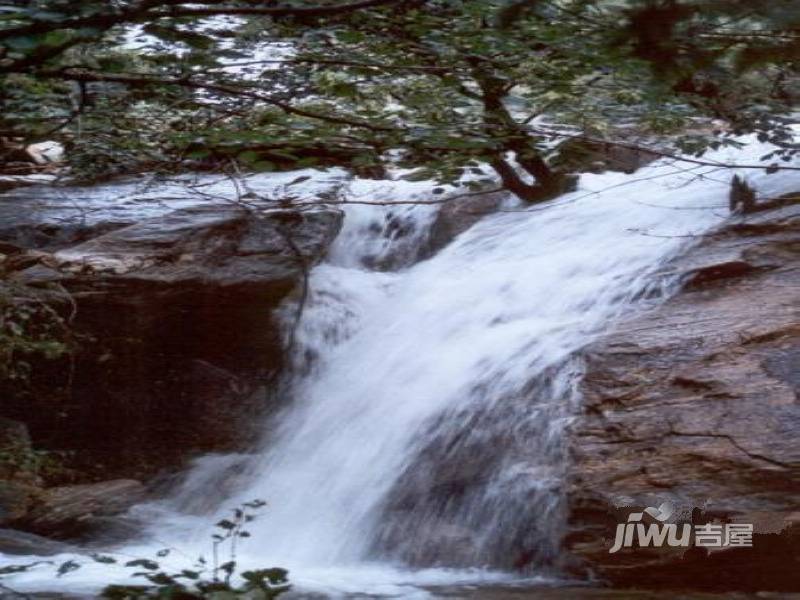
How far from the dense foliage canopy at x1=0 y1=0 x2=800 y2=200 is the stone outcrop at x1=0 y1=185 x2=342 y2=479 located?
57.4 inches

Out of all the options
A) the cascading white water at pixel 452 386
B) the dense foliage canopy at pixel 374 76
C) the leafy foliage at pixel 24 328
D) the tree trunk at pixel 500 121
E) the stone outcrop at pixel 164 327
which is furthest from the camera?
the stone outcrop at pixel 164 327

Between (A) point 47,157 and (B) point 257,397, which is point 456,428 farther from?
(A) point 47,157

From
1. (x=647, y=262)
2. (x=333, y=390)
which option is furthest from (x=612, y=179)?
(x=333, y=390)

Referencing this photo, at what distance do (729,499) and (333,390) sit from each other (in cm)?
340

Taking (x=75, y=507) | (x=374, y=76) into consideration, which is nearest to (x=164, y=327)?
(x=75, y=507)

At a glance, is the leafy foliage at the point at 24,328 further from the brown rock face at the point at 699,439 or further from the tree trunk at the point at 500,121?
Result: the brown rock face at the point at 699,439

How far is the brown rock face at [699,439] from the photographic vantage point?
15.7 feet

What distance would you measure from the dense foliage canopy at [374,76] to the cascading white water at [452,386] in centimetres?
113

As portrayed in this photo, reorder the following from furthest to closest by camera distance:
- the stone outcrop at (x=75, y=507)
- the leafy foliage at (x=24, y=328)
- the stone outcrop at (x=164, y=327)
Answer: the stone outcrop at (x=164, y=327)
the stone outcrop at (x=75, y=507)
the leafy foliage at (x=24, y=328)

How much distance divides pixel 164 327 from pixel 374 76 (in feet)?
11.2

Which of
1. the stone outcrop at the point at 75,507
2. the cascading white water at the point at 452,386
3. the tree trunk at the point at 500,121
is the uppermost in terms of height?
the tree trunk at the point at 500,121

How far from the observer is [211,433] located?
26.0 ft

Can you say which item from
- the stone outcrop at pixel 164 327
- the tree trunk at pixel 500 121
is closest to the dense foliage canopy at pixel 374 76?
the tree trunk at pixel 500 121

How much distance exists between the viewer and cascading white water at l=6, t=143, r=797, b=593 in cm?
557
